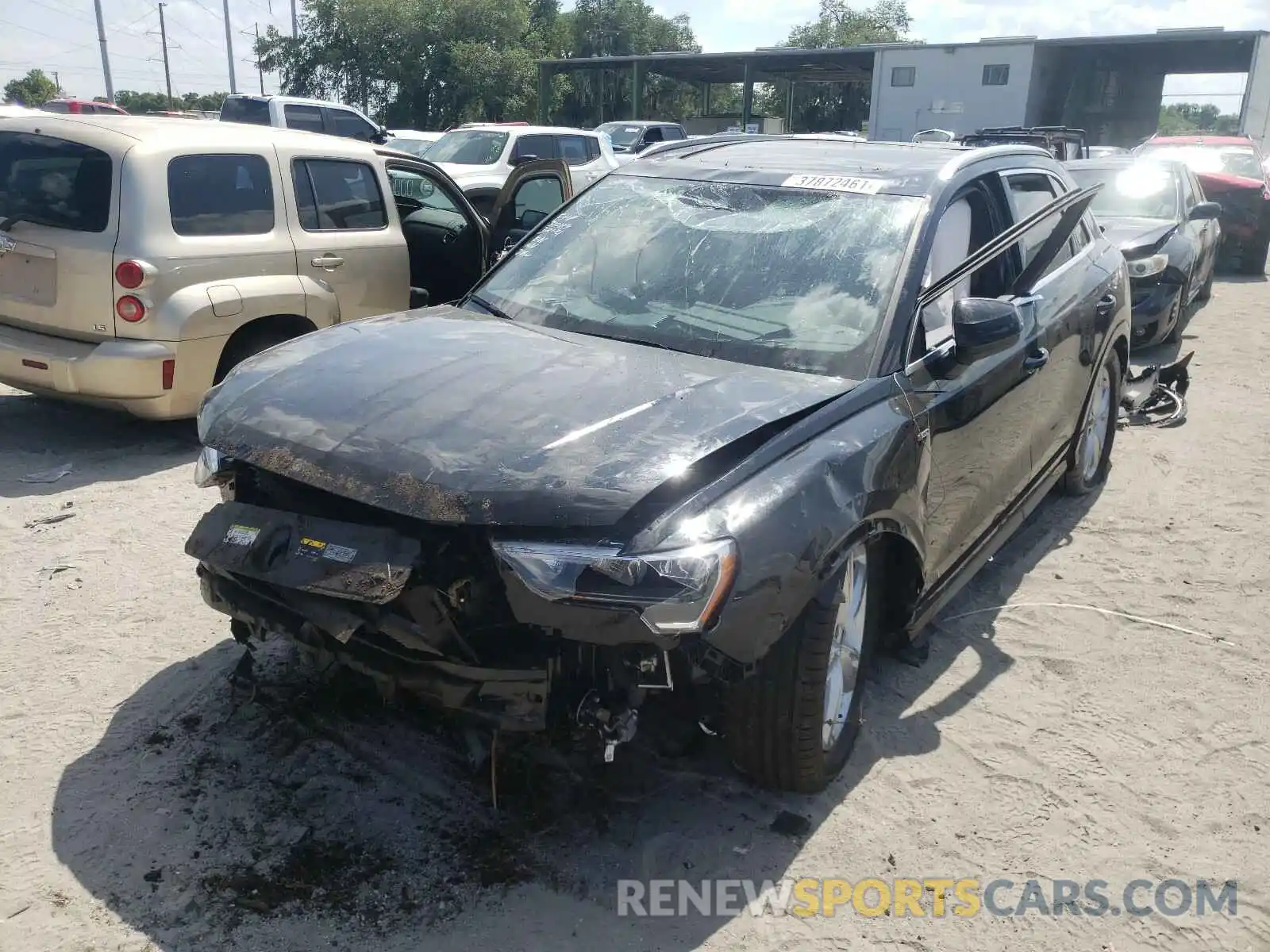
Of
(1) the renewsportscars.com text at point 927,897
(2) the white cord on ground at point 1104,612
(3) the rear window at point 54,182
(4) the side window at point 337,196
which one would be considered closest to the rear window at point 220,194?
(4) the side window at point 337,196

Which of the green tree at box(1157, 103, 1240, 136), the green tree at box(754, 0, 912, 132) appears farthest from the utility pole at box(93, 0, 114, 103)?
the green tree at box(1157, 103, 1240, 136)

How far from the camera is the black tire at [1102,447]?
5250 millimetres

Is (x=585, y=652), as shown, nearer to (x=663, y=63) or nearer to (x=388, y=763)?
(x=388, y=763)

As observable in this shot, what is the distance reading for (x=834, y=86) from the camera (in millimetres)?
58656

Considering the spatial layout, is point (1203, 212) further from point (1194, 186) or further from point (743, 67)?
point (743, 67)

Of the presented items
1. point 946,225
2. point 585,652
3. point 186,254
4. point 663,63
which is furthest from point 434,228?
point 663,63

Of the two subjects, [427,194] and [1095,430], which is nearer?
[1095,430]

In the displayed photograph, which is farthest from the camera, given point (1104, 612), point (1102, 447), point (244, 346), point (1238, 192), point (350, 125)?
point (350, 125)

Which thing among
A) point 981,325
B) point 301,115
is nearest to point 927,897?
point 981,325

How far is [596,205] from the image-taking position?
428cm

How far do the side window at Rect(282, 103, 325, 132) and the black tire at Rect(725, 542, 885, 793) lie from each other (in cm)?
1828

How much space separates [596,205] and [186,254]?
264 centimetres

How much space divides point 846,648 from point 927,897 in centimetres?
70

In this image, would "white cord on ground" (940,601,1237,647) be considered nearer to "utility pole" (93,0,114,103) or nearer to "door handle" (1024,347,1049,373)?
"door handle" (1024,347,1049,373)
